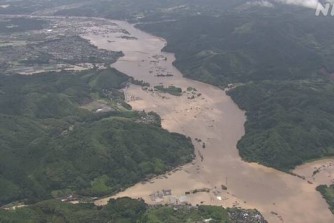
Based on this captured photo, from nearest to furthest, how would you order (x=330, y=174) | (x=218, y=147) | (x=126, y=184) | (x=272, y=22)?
(x=126, y=184)
(x=330, y=174)
(x=218, y=147)
(x=272, y=22)

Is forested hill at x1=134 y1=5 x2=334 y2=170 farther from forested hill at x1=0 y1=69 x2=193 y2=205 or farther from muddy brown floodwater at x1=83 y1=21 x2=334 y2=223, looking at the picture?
forested hill at x1=0 y1=69 x2=193 y2=205

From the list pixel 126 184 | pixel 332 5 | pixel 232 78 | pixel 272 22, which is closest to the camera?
pixel 126 184

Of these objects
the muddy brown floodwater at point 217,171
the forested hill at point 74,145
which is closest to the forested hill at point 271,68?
the muddy brown floodwater at point 217,171

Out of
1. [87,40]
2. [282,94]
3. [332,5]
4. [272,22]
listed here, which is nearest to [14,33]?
[87,40]

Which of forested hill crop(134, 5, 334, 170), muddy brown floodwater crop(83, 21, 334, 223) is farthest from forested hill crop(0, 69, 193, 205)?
forested hill crop(134, 5, 334, 170)

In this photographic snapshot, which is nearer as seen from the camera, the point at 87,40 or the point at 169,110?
the point at 169,110

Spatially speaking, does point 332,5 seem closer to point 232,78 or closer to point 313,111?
point 232,78

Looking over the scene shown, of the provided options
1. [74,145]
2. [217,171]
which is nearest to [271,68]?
[217,171]
